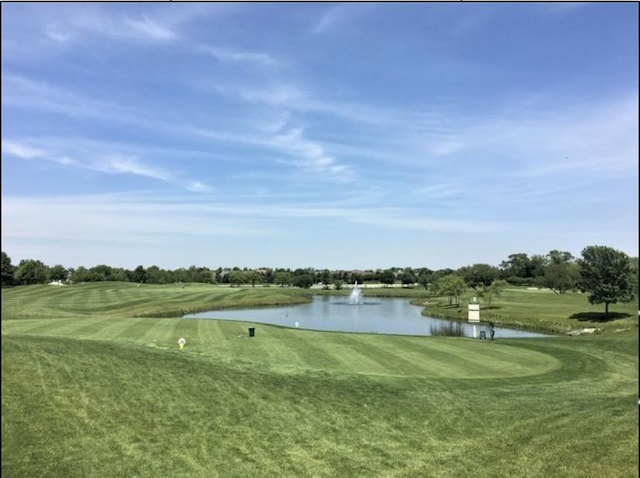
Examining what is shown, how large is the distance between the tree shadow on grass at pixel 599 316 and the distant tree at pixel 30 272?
6148cm

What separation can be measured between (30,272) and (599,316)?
64.4 m

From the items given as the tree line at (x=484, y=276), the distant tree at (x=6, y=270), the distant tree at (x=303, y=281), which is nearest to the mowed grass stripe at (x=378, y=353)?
the tree line at (x=484, y=276)

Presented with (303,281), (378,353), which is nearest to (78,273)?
(378,353)

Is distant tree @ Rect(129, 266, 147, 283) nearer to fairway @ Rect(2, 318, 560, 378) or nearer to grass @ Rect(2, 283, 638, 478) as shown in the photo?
fairway @ Rect(2, 318, 560, 378)

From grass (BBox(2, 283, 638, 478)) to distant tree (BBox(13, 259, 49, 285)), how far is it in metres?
0.11

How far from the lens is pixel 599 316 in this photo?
2267 inches

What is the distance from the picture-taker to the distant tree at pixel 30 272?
2652mm

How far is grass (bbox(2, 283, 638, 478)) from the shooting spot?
10.6 meters

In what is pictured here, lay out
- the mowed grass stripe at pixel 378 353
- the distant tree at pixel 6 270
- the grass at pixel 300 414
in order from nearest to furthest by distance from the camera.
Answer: the distant tree at pixel 6 270 → the grass at pixel 300 414 → the mowed grass stripe at pixel 378 353

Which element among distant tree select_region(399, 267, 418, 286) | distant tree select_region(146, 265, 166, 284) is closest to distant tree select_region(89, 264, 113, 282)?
distant tree select_region(146, 265, 166, 284)

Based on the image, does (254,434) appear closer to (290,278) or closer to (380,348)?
(380,348)

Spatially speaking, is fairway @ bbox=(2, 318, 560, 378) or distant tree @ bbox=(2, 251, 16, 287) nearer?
distant tree @ bbox=(2, 251, 16, 287)

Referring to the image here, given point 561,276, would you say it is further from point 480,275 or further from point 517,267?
point 517,267

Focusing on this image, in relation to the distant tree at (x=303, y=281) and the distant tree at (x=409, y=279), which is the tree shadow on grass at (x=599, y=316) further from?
the distant tree at (x=409, y=279)
